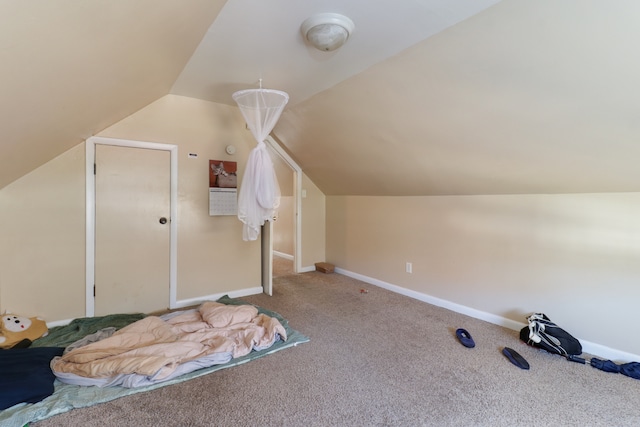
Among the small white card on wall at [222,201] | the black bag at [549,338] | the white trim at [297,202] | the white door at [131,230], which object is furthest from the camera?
the white trim at [297,202]

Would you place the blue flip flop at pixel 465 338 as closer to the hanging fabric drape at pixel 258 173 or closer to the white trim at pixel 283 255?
the hanging fabric drape at pixel 258 173

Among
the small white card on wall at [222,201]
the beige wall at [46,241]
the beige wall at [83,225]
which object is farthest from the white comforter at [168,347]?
the small white card on wall at [222,201]

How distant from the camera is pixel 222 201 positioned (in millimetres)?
3469

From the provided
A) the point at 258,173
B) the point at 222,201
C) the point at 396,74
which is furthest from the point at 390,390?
the point at 222,201

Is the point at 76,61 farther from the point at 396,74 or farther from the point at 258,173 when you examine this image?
the point at 396,74

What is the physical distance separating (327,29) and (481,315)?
290 cm

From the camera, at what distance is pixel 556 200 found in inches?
98.6

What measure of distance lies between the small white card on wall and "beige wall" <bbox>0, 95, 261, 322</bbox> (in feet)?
0.26

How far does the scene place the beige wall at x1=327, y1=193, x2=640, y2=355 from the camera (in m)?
2.22

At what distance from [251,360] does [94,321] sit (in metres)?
1.66

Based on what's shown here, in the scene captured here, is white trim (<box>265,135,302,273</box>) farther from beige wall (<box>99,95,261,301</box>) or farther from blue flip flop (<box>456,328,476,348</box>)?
blue flip flop (<box>456,328,476,348</box>)

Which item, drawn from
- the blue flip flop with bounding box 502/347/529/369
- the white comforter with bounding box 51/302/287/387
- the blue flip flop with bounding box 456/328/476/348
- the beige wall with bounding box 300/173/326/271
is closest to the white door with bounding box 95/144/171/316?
the white comforter with bounding box 51/302/287/387

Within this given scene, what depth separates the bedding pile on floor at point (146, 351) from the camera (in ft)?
5.75

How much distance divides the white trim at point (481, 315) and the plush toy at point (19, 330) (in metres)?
3.48
